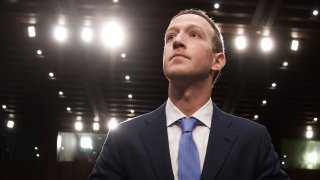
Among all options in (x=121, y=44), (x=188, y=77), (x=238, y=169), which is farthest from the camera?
(x=121, y=44)

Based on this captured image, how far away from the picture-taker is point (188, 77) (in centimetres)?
191

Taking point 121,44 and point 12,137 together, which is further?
point 12,137

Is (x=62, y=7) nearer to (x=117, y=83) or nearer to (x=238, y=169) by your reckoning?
(x=117, y=83)

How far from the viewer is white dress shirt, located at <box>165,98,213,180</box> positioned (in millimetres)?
1787

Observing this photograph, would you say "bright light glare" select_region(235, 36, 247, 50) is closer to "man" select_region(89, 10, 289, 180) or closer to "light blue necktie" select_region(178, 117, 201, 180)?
"man" select_region(89, 10, 289, 180)

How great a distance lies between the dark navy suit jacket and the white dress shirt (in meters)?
0.04

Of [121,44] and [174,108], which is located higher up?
[121,44]

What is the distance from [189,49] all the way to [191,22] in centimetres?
16

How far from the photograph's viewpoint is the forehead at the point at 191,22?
2018 millimetres

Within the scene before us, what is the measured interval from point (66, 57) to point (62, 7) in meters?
3.07

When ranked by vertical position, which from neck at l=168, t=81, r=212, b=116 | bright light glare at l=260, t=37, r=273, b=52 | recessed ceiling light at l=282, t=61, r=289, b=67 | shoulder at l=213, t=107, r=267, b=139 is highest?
bright light glare at l=260, t=37, r=273, b=52

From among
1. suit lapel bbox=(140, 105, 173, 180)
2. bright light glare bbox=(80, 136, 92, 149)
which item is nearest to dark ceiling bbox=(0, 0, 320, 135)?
bright light glare bbox=(80, 136, 92, 149)

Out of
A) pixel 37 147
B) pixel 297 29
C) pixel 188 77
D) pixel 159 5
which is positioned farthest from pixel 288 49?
pixel 37 147

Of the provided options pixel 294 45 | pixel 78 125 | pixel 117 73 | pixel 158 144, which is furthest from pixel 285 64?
pixel 158 144
